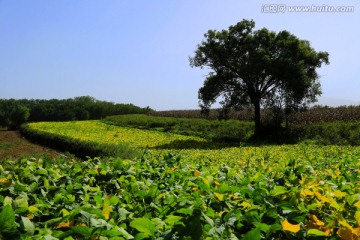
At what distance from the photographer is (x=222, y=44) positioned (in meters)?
27.9

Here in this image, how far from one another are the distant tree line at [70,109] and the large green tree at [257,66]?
37.5 metres

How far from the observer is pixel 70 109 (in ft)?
205

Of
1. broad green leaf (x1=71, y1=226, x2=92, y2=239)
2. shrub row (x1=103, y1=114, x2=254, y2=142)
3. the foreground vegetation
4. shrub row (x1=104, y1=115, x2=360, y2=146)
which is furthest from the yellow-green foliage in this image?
broad green leaf (x1=71, y1=226, x2=92, y2=239)

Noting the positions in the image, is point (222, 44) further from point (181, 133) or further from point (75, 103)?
point (75, 103)

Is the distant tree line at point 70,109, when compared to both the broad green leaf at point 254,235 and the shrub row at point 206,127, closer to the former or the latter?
the shrub row at point 206,127

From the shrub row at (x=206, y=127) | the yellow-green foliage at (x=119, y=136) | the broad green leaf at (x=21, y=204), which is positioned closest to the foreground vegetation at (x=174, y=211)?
the broad green leaf at (x=21, y=204)

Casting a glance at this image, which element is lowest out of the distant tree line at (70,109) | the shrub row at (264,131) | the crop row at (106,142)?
the crop row at (106,142)

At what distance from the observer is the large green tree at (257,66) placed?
26216 millimetres

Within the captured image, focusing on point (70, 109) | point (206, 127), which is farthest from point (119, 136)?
point (70, 109)

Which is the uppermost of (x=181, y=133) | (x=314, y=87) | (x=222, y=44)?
(x=222, y=44)

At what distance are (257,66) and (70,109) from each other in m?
43.8

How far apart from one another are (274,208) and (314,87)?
28.0 m

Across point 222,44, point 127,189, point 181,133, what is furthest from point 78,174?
point 181,133

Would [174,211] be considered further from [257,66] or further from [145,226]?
[257,66]
